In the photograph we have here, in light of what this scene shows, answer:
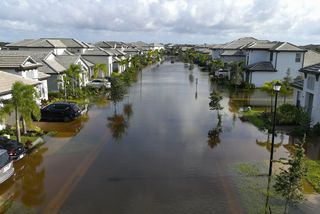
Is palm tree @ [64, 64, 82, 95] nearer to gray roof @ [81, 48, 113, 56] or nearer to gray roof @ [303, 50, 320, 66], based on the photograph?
gray roof @ [81, 48, 113, 56]

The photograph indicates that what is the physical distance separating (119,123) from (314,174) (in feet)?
50.1

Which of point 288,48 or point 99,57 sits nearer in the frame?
point 288,48

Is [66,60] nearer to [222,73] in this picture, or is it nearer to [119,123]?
[119,123]

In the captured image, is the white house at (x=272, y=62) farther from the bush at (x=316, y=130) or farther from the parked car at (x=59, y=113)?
the parked car at (x=59, y=113)

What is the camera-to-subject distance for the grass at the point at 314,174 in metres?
15.0

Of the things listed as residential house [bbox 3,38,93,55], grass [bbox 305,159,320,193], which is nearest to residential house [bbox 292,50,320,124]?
grass [bbox 305,159,320,193]

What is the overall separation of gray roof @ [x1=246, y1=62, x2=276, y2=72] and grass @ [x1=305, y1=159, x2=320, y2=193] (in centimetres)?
3045

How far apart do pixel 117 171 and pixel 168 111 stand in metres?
15.5

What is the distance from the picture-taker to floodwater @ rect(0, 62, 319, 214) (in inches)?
513

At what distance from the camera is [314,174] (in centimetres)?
1622

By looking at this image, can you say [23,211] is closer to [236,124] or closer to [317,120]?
[236,124]

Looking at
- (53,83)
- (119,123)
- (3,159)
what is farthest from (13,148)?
(53,83)

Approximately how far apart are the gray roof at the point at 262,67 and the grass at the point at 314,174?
3045 centimetres

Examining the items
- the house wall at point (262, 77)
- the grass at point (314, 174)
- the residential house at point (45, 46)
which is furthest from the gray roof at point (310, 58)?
the residential house at point (45, 46)
